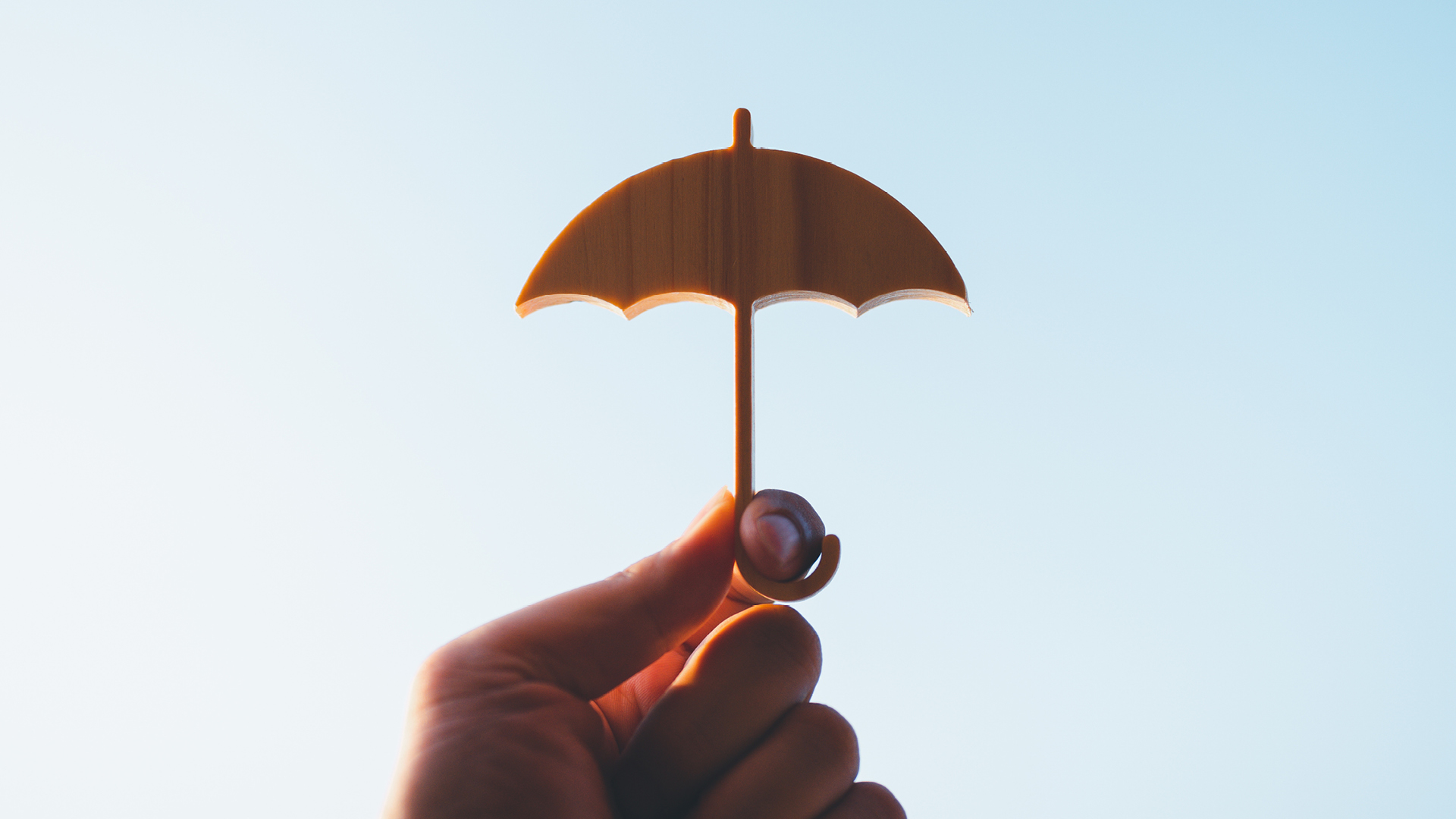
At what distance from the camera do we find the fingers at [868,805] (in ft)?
5.89

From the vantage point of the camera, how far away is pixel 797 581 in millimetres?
1709

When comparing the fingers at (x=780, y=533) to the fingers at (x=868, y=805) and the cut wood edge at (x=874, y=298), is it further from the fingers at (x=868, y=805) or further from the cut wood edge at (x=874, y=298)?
the fingers at (x=868, y=805)

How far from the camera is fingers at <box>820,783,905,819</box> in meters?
1.80

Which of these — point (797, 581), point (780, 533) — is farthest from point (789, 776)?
point (780, 533)

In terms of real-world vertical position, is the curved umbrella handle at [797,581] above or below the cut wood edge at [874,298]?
below

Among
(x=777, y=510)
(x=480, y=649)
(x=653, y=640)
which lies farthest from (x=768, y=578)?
(x=480, y=649)

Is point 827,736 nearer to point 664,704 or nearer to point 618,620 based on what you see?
point 664,704

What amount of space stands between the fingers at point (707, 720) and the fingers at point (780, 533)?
0.58 ft

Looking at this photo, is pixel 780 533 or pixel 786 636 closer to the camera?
pixel 780 533

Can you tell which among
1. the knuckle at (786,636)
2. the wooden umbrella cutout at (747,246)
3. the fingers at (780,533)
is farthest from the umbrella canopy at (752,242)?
the knuckle at (786,636)

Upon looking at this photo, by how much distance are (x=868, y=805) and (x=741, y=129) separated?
1.35 meters

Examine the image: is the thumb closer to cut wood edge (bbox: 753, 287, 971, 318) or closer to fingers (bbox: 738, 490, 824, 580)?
fingers (bbox: 738, 490, 824, 580)

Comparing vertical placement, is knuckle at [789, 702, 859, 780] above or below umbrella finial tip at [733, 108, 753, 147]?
below

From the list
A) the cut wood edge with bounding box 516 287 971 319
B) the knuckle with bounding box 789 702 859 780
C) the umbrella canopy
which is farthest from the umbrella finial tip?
the knuckle with bounding box 789 702 859 780
